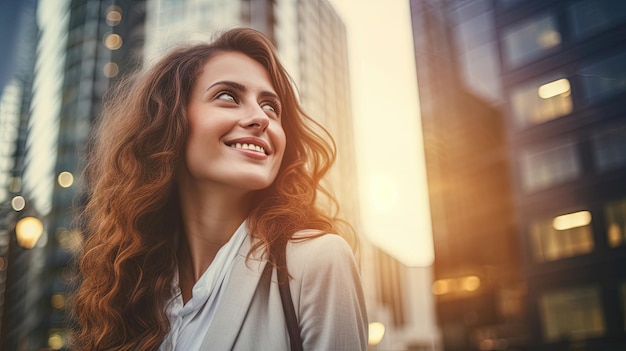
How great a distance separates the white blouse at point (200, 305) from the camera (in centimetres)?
138

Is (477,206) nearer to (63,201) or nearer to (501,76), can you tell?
(501,76)

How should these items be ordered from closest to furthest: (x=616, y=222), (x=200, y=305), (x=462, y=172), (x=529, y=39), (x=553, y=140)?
(x=200, y=305) < (x=616, y=222) < (x=529, y=39) < (x=462, y=172) < (x=553, y=140)

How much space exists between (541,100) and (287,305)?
5.57 ft

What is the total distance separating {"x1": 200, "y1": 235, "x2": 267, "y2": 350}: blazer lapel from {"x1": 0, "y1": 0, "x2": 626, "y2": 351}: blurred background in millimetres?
747

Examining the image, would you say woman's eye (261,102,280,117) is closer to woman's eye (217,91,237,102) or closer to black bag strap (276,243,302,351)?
woman's eye (217,91,237,102)

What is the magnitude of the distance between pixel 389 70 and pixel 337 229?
3.83 feet

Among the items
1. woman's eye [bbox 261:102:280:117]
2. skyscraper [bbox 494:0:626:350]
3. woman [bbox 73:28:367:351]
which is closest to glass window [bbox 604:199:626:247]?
skyscraper [bbox 494:0:626:350]

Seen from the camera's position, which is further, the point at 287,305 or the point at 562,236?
the point at 562,236

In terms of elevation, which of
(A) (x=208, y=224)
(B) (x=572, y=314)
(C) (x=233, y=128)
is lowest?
(B) (x=572, y=314)

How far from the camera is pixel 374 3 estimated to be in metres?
2.46

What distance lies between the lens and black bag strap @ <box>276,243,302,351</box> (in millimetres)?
1238

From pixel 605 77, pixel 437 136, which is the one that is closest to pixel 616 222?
pixel 605 77

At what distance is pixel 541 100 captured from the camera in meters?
2.38

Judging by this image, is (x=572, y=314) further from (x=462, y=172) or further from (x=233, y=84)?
(x=233, y=84)
